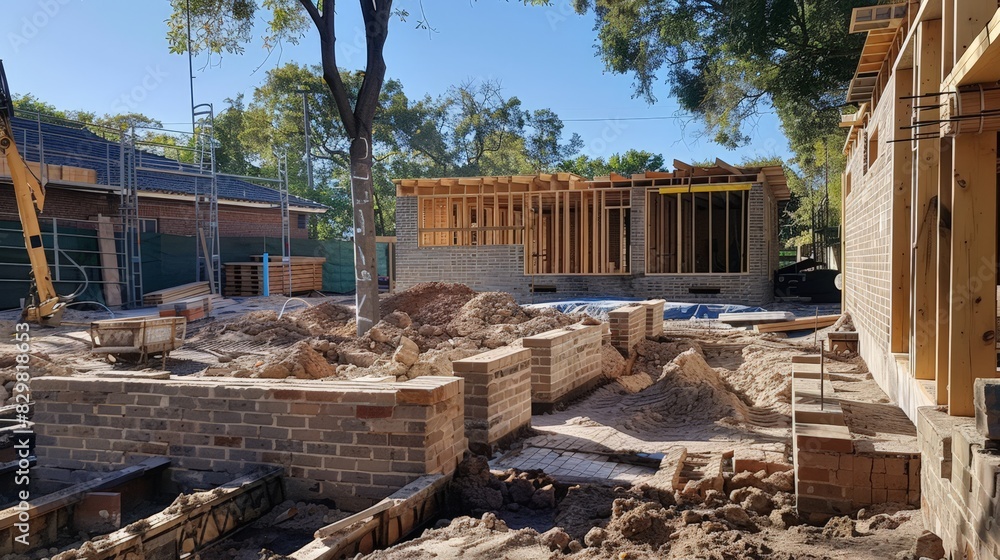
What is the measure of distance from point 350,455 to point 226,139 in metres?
39.9

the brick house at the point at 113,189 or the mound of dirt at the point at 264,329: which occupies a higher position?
the brick house at the point at 113,189

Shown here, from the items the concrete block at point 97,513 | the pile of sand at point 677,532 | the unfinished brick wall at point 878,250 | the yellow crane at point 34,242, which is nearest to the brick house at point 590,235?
the unfinished brick wall at point 878,250

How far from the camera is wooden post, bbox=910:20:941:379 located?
219 inches

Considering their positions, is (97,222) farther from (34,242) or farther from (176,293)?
(34,242)

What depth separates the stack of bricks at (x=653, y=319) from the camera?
14.0 metres

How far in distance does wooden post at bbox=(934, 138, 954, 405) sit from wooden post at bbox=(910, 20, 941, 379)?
0.65 metres

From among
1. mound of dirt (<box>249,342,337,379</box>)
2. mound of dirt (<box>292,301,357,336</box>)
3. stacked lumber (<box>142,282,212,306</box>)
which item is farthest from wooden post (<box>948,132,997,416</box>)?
stacked lumber (<box>142,282,212,306</box>)

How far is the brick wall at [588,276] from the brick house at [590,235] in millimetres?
29

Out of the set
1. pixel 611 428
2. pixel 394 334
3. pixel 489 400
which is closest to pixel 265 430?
pixel 489 400

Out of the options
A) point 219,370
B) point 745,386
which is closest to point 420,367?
point 219,370

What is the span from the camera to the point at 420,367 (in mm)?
9016

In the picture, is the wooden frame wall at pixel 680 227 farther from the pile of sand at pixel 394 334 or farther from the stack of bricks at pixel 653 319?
the pile of sand at pixel 394 334

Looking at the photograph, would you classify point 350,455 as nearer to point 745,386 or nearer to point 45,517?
point 45,517

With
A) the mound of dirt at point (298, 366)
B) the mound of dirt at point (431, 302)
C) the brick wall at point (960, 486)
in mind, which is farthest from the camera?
the mound of dirt at point (431, 302)
